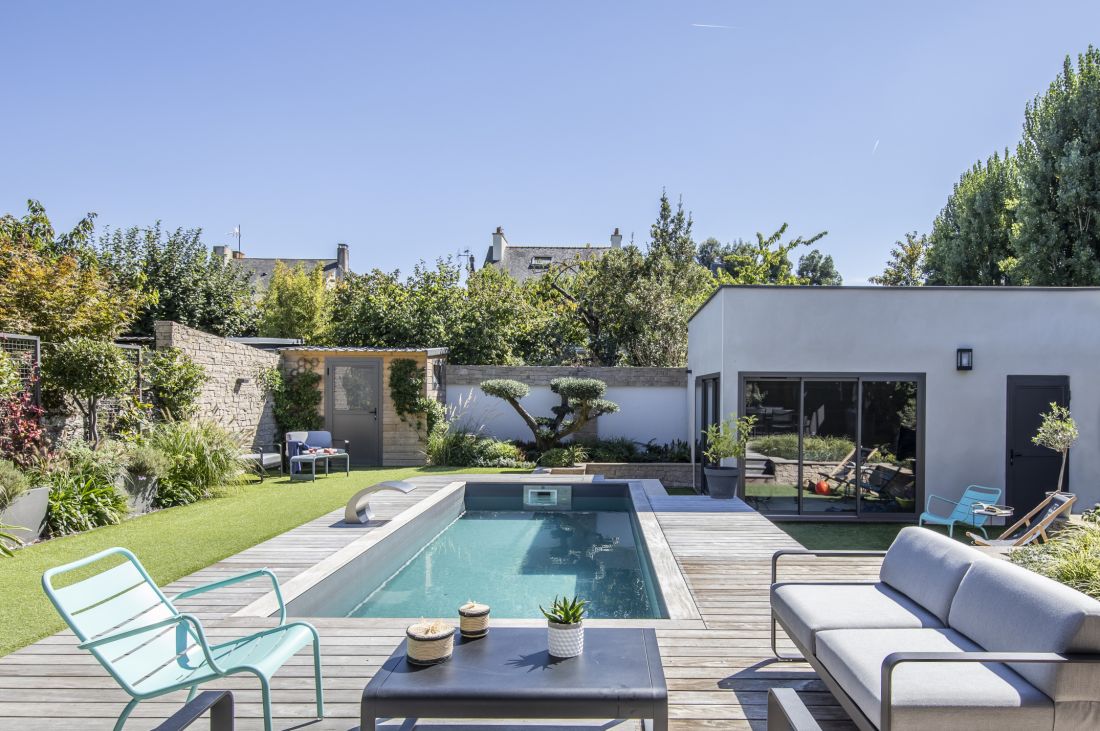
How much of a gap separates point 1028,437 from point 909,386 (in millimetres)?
1904

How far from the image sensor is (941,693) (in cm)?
230

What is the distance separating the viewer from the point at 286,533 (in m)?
6.70

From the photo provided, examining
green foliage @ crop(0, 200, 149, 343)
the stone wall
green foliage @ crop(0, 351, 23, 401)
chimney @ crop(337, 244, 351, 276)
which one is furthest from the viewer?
chimney @ crop(337, 244, 351, 276)

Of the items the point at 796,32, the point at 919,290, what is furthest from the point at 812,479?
the point at 796,32

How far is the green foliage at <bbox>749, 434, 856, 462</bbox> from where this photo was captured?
9.20 metres

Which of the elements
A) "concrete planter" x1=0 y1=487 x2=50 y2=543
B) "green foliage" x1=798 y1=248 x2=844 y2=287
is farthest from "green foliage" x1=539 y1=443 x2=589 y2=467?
"green foliage" x1=798 y1=248 x2=844 y2=287

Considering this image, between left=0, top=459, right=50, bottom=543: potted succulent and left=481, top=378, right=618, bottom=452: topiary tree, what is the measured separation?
750 cm

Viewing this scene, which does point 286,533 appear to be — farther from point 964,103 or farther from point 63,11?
point 964,103

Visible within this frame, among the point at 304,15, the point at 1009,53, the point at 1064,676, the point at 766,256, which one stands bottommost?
the point at 1064,676

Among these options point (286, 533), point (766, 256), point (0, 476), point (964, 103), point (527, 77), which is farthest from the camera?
point (766, 256)

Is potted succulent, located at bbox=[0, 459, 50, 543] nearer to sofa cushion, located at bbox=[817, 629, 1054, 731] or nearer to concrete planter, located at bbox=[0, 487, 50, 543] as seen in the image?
concrete planter, located at bbox=[0, 487, 50, 543]

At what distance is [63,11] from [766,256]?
59.2 ft

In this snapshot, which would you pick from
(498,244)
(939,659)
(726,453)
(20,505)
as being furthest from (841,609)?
(498,244)

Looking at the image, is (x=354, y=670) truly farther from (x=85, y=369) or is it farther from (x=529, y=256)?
(x=529, y=256)
